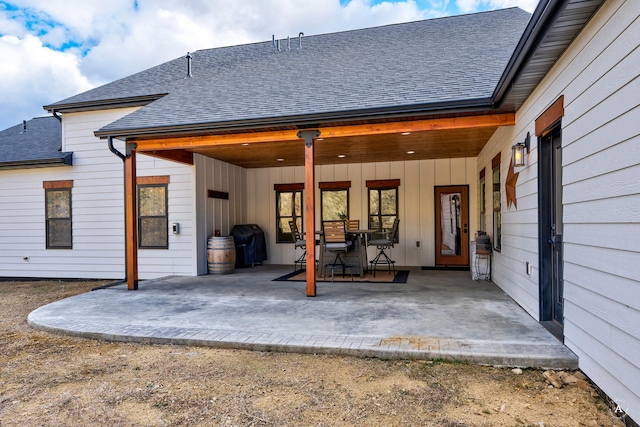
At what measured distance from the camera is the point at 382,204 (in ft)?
30.5

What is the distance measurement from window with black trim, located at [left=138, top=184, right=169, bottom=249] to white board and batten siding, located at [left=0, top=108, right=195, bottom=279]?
15cm

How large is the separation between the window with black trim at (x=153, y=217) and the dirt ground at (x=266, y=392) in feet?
14.7

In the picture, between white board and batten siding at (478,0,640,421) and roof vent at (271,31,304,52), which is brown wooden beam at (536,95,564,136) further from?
roof vent at (271,31,304,52)

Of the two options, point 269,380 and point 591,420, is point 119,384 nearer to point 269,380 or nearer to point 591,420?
point 269,380

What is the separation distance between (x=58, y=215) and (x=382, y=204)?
7127 mm

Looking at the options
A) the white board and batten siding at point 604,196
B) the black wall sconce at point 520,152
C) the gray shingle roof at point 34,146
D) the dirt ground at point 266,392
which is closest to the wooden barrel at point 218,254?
the gray shingle roof at point 34,146

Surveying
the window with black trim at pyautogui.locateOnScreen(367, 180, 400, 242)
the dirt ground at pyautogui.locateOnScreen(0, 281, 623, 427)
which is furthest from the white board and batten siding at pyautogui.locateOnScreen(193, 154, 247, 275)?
the dirt ground at pyautogui.locateOnScreen(0, 281, 623, 427)

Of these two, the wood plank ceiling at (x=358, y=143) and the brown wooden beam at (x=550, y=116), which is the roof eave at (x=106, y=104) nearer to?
the wood plank ceiling at (x=358, y=143)

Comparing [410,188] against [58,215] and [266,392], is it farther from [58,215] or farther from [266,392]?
[58,215]

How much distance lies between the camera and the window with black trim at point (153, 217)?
8.03 m

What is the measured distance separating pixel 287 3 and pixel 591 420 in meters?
17.3

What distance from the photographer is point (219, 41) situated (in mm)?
28438

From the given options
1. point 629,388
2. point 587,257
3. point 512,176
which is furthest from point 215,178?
point 629,388

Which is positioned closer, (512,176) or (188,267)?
(512,176)
